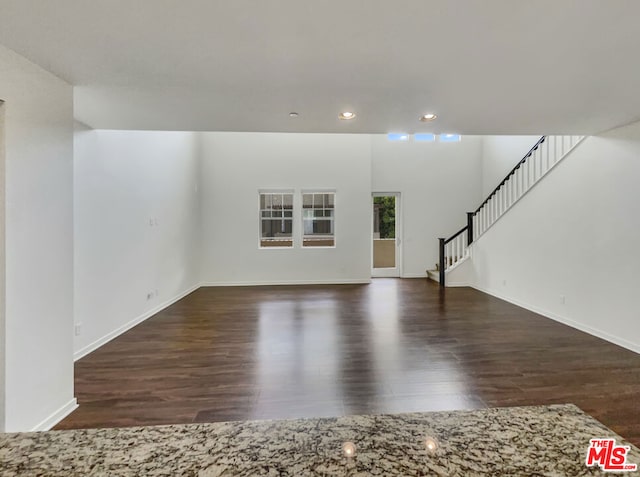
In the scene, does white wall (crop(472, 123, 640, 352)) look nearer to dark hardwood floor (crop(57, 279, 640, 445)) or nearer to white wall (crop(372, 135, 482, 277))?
dark hardwood floor (crop(57, 279, 640, 445))

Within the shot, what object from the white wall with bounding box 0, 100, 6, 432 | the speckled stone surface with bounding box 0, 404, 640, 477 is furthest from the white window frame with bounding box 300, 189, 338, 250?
the speckled stone surface with bounding box 0, 404, 640, 477

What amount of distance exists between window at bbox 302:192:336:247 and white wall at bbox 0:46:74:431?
18.0 ft

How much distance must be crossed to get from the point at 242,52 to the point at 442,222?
7360 mm

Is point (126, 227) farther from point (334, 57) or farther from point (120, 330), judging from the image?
point (334, 57)

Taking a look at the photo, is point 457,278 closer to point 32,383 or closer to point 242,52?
point 242,52

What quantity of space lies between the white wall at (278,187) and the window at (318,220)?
18 cm

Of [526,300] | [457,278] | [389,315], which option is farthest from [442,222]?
[389,315]

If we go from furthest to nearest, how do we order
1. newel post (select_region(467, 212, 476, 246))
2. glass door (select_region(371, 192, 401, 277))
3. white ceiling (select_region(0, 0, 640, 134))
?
glass door (select_region(371, 192, 401, 277))
newel post (select_region(467, 212, 476, 246))
white ceiling (select_region(0, 0, 640, 134))

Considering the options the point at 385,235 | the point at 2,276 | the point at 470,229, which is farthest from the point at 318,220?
the point at 2,276

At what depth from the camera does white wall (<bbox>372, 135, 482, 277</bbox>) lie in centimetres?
827

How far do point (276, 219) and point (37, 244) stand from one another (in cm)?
562

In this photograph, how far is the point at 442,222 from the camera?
830 cm

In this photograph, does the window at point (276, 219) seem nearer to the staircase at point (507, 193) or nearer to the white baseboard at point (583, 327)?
the staircase at point (507, 193)

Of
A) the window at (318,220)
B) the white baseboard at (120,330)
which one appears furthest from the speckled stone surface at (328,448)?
the window at (318,220)
